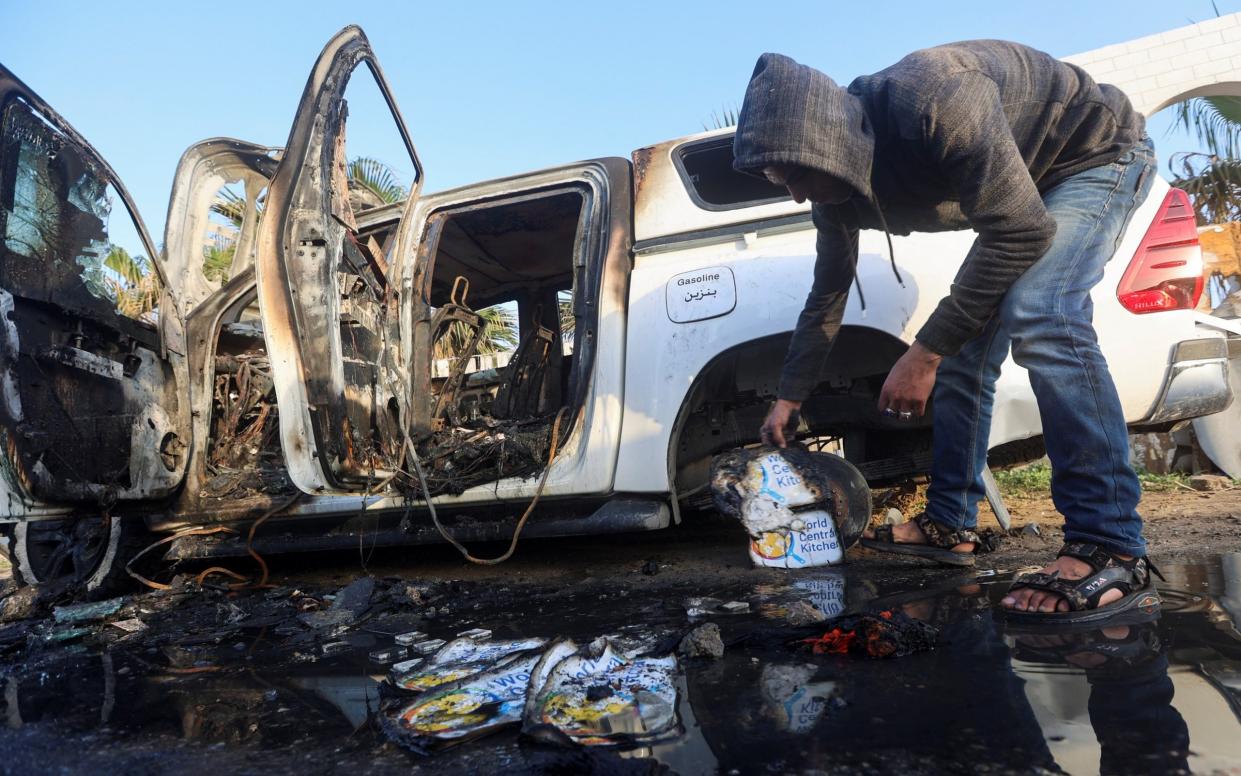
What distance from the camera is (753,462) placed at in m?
2.47

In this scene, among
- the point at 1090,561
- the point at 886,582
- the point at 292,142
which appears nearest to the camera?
the point at 1090,561

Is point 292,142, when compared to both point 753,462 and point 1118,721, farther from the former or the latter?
point 1118,721

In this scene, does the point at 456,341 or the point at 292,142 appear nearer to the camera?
the point at 292,142

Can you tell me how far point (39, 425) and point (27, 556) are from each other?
0.56 metres

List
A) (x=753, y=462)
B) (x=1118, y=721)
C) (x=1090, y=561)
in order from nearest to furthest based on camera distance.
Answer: (x=1118, y=721) → (x=1090, y=561) → (x=753, y=462)

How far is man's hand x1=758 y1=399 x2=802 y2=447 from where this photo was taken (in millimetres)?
2404

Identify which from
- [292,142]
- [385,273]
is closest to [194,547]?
[385,273]

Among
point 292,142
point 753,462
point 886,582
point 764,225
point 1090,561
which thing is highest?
point 292,142

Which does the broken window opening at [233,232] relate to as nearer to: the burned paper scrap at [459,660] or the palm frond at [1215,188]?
the burned paper scrap at [459,660]

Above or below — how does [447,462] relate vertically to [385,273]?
below

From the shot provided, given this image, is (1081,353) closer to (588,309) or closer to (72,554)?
(588,309)

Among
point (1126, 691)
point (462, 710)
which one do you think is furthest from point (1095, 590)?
point (462, 710)

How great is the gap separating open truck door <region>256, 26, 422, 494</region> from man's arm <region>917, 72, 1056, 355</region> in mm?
2141

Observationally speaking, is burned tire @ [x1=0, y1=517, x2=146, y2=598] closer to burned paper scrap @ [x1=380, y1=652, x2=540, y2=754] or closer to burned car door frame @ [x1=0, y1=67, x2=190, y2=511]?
burned car door frame @ [x1=0, y1=67, x2=190, y2=511]
